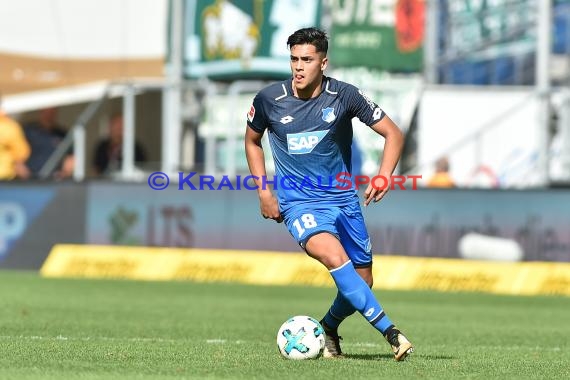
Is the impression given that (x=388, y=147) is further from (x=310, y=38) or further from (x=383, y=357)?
(x=383, y=357)

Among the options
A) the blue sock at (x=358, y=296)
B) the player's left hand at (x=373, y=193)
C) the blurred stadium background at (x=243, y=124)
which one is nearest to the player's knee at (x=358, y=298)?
the blue sock at (x=358, y=296)

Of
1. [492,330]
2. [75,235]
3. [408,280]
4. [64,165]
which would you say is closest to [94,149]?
[64,165]

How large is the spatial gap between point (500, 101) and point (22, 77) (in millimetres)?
7797

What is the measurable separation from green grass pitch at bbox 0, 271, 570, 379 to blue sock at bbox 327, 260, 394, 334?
0.31 m

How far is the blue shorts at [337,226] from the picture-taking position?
10.3 meters

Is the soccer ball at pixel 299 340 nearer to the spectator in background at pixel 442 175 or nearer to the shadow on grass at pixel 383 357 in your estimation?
the shadow on grass at pixel 383 357

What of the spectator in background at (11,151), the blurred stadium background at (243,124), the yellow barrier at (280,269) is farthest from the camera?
the spectator in background at (11,151)

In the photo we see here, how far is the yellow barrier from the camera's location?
2091 cm

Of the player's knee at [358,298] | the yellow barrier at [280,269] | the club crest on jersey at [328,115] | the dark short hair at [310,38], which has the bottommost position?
the yellow barrier at [280,269]

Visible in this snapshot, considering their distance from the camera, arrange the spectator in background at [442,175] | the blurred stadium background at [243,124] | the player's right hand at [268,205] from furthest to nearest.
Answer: the spectator in background at [442,175] → the blurred stadium background at [243,124] → the player's right hand at [268,205]

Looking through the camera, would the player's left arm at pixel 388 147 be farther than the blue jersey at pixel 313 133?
No

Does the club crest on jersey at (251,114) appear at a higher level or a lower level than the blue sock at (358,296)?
higher

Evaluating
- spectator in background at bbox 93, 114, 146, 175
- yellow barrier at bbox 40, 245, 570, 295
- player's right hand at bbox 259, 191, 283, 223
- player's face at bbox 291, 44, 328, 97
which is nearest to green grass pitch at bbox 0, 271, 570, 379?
yellow barrier at bbox 40, 245, 570, 295

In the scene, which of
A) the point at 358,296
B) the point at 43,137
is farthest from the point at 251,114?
the point at 43,137
